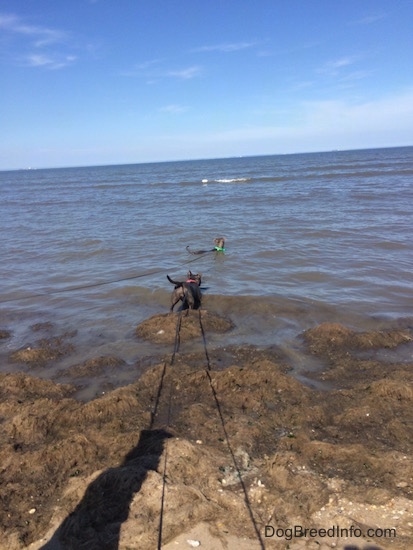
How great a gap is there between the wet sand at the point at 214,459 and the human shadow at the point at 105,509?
1cm

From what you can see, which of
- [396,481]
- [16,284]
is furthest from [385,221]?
[396,481]

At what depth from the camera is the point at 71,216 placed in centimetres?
2856

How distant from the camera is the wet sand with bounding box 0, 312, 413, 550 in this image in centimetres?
391

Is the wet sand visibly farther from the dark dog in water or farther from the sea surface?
the dark dog in water

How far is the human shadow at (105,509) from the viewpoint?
3.82 meters

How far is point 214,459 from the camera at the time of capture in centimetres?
479

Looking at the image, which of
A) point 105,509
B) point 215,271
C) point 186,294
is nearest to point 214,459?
point 105,509

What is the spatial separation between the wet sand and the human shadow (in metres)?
0.01

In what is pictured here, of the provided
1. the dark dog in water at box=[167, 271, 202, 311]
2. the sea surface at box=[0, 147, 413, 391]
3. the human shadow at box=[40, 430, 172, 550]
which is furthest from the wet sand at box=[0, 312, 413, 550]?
the dark dog in water at box=[167, 271, 202, 311]

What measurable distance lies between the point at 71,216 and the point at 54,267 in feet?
46.1

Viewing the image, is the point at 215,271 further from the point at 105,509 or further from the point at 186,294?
the point at 105,509

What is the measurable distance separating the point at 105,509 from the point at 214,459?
1309mm

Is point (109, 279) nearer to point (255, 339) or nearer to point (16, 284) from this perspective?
point (16, 284)

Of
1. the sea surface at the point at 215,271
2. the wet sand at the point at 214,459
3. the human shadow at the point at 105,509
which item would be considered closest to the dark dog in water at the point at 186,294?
the sea surface at the point at 215,271
